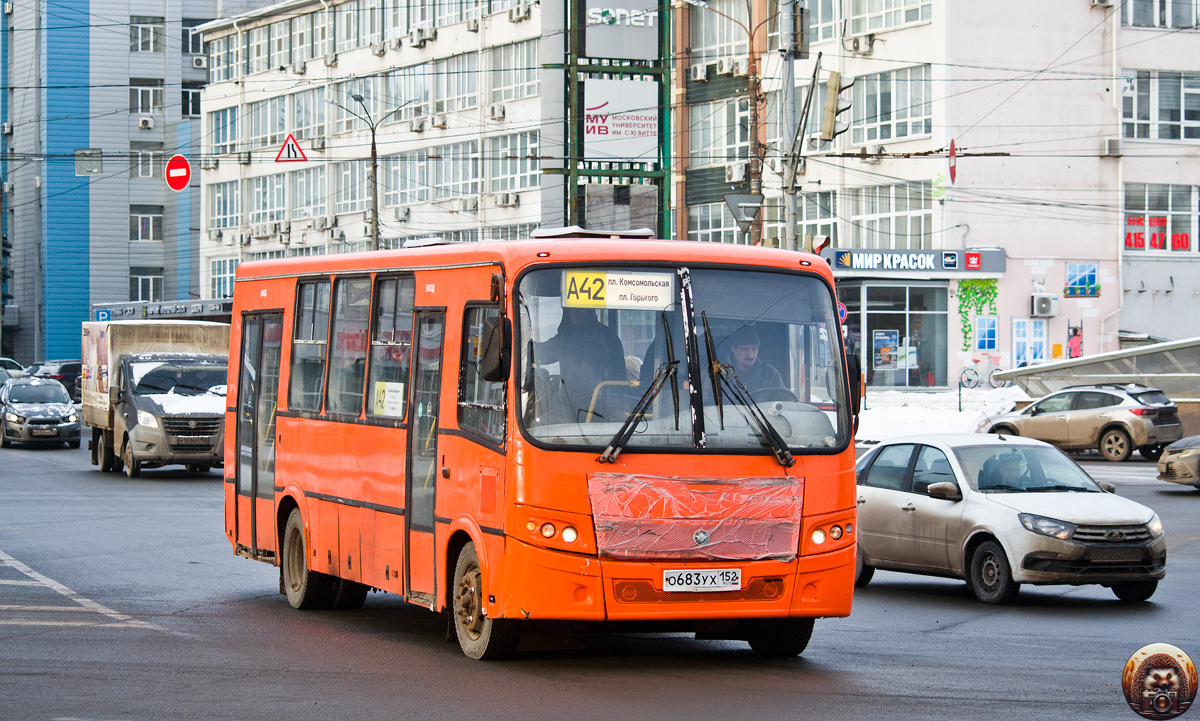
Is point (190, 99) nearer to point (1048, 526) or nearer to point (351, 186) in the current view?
point (351, 186)

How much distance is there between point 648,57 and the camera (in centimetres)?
4672

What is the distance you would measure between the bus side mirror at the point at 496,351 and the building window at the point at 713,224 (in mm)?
46478

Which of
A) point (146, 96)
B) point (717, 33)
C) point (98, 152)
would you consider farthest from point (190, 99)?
point (717, 33)

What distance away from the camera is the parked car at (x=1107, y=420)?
3250cm

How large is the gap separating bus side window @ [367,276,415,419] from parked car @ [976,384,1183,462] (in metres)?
24.3

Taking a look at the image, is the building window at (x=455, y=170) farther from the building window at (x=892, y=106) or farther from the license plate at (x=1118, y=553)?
the license plate at (x=1118, y=553)

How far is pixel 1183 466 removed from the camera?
2425cm

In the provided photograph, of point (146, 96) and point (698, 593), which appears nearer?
point (698, 593)

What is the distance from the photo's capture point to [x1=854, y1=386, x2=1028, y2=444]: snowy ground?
3800 cm

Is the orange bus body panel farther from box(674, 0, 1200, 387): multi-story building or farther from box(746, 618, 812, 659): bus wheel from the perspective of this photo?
box(674, 0, 1200, 387): multi-story building

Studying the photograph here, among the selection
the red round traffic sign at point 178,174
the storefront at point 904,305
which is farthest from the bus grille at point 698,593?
the storefront at point 904,305

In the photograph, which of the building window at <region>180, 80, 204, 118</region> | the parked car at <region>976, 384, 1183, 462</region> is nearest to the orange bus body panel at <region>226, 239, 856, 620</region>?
the parked car at <region>976, 384, 1183, 462</region>

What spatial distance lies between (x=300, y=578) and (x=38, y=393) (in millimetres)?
29797

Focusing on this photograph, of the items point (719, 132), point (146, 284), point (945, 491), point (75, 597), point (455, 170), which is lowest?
point (75, 597)
